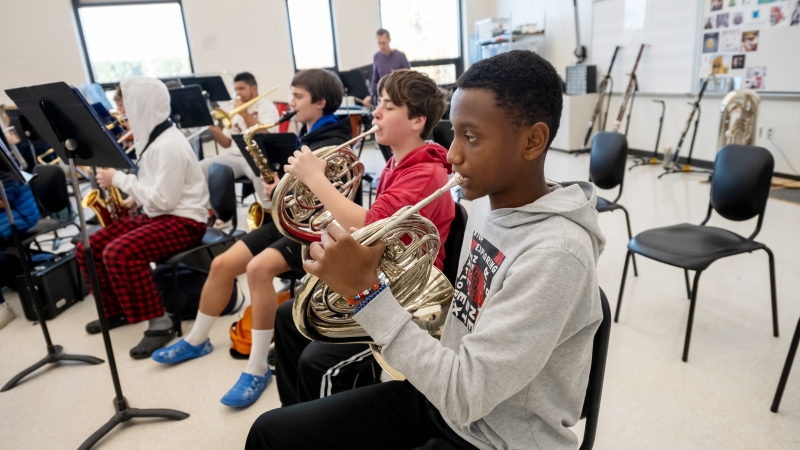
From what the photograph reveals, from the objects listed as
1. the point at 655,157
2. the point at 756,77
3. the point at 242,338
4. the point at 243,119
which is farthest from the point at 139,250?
the point at 655,157

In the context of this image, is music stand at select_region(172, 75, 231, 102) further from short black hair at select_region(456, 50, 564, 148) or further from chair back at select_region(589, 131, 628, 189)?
short black hair at select_region(456, 50, 564, 148)

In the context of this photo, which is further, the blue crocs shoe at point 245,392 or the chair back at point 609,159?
the chair back at point 609,159

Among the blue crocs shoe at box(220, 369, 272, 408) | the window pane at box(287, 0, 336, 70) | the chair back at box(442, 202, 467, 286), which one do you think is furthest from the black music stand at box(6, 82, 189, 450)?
the window pane at box(287, 0, 336, 70)

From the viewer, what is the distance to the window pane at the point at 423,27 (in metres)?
8.52

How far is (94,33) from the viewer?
24.9 feet

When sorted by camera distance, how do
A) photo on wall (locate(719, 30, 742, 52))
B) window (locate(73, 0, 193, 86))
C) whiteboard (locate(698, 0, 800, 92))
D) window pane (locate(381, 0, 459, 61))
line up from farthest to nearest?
window pane (locate(381, 0, 459, 61)) → window (locate(73, 0, 193, 86)) → photo on wall (locate(719, 30, 742, 52)) → whiteboard (locate(698, 0, 800, 92))

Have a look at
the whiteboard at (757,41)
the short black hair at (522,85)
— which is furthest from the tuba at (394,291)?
the whiteboard at (757,41)

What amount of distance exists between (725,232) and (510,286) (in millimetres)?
1943

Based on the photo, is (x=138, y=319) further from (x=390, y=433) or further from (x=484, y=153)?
(x=484, y=153)

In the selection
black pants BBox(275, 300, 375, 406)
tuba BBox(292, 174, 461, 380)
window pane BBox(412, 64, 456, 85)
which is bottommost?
black pants BBox(275, 300, 375, 406)

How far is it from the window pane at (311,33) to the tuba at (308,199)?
671 centimetres

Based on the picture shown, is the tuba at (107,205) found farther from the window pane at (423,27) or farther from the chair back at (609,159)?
the window pane at (423,27)

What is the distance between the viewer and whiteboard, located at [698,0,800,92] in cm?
433

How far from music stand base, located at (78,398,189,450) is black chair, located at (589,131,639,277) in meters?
2.32
